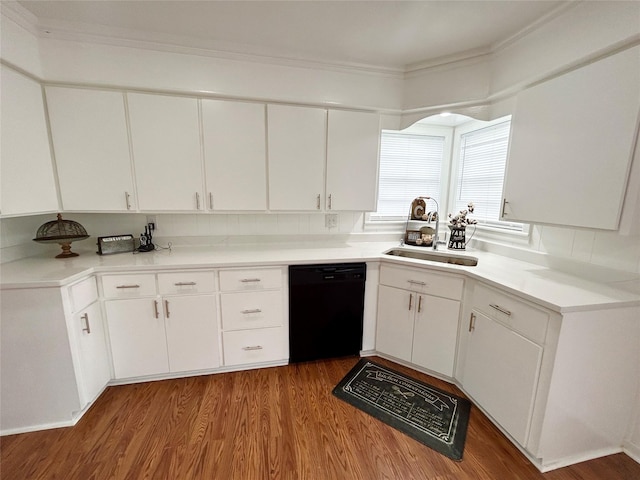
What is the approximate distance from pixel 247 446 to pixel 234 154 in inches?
78.0

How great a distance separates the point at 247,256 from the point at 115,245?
41.9 inches

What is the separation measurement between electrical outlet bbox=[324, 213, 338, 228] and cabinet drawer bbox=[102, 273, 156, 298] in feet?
5.07

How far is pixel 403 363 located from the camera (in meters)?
2.23

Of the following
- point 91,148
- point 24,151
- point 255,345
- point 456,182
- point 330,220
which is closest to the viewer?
point 24,151

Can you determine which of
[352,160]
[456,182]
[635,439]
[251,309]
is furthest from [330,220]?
[635,439]

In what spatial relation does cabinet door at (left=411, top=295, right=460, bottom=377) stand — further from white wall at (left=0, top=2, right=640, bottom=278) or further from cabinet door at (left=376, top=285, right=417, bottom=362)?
white wall at (left=0, top=2, right=640, bottom=278)

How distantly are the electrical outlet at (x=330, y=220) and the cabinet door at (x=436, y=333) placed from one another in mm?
1087

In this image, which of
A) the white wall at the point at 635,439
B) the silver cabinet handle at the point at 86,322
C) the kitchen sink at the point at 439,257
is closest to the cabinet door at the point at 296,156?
the kitchen sink at the point at 439,257

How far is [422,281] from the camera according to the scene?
2043mm

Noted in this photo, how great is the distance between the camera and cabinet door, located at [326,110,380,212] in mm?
2270

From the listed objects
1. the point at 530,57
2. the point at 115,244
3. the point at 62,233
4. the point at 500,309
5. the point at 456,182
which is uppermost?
the point at 530,57

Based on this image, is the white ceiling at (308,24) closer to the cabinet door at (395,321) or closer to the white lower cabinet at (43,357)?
the white lower cabinet at (43,357)

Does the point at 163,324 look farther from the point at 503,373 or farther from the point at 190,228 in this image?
the point at 503,373

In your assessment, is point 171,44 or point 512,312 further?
→ point 171,44
